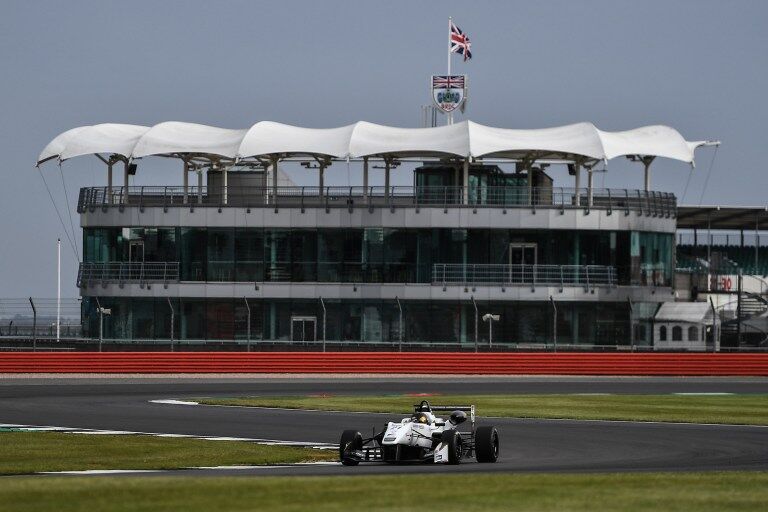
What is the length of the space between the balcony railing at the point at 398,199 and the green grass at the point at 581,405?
24.6 meters

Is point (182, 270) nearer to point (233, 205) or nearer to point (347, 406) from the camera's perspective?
point (233, 205)

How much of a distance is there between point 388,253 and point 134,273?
1268cm

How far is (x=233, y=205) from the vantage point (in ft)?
230

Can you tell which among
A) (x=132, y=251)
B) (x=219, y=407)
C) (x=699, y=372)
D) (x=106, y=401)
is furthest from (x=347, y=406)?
(x=132, y=251)

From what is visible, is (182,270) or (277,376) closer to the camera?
(277,376)

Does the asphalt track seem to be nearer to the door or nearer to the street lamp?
the street lamp

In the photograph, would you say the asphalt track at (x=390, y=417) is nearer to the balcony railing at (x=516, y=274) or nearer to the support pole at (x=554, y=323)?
the support pole at (x=554, y=323)

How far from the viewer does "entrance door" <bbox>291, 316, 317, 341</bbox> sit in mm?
68625

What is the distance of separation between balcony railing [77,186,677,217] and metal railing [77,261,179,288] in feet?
9.71

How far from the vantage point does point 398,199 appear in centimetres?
7275

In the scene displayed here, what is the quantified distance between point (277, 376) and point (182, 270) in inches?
591

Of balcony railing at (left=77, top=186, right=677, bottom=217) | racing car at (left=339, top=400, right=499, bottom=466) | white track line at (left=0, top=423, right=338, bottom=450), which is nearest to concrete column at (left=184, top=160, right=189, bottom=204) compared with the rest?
balcony railing at (left=77, top=186, right=677, bottom=217)

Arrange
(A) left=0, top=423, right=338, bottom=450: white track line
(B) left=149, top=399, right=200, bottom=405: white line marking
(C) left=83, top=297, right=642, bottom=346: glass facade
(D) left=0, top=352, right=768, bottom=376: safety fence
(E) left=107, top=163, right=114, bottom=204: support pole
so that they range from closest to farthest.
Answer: (A) left=0, top=423, right=338, bottom=450: white track line
(B) left=149, top=399, right=200, bottom=405: white line marking
(D) left=0, top=352, right=768, bottom=376: safety fence
(C) left=83, top=297, right=642, bottom=346: glass facade
(E) left=107, top=163, right=114, bottom=204: support pole

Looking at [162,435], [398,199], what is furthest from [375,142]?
[162,435]
